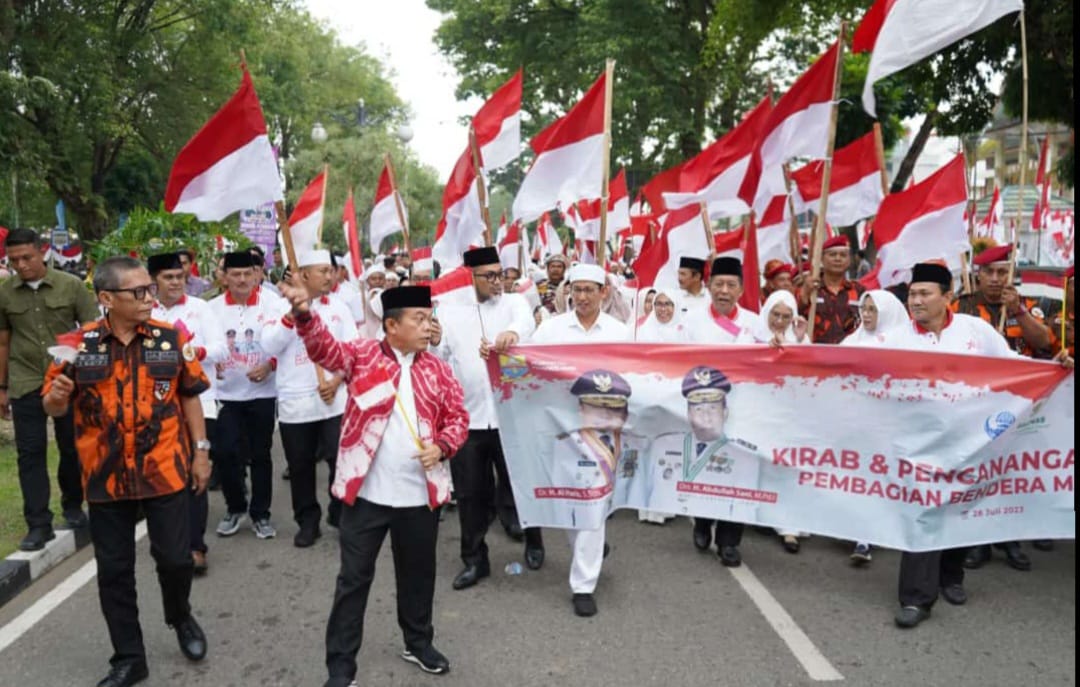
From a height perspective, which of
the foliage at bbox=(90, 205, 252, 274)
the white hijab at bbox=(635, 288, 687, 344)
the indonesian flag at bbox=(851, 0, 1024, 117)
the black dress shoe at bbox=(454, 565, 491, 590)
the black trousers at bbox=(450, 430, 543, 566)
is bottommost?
the black dress shoe at bbox=(454, 565, 491, 590)

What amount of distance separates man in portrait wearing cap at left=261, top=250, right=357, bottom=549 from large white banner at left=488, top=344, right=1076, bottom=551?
150cm

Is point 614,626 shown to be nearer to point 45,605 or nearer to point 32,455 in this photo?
point 45,605

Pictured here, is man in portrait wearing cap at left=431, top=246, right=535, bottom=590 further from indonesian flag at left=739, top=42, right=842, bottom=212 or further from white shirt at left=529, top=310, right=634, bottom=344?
indonesian flag at left=739, top=42, right=842, bottom=212

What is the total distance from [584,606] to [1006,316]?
391cm

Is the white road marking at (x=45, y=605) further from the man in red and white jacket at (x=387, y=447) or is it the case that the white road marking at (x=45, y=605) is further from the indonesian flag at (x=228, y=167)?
the indonesian flag at (x=228, y=167)

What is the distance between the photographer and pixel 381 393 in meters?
3.74

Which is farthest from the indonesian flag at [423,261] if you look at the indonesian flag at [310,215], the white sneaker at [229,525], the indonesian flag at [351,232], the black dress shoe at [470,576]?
the black dress shoe at [470,576]

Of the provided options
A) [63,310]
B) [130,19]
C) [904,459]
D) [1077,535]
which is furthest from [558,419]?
[130,19]

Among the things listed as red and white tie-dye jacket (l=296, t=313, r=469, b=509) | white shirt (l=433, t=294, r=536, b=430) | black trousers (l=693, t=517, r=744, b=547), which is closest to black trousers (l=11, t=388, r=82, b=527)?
white shirt (l=433, t=294, r=536, b=430)

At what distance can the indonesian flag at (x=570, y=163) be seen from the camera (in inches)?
260

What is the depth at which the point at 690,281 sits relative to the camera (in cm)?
754

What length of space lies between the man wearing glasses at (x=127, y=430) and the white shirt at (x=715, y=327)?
3.71 metres

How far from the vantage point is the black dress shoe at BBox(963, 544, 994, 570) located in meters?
5.51

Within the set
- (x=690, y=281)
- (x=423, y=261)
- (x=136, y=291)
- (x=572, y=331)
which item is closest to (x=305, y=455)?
(x=572, y=331)
